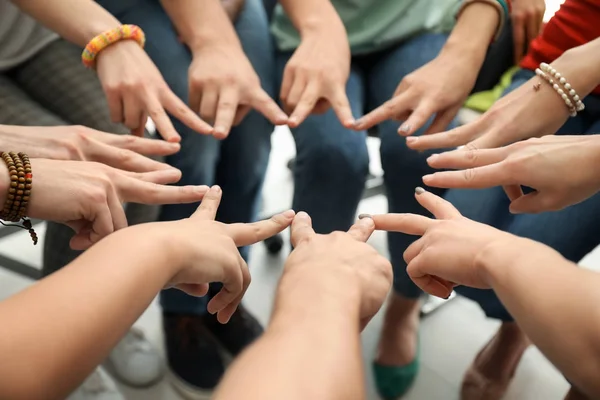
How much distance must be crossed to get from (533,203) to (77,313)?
0.53 metres

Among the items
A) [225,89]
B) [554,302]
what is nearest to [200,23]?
[225,89]

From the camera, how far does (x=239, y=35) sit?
926mm

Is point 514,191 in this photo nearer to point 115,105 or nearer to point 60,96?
point 115,105

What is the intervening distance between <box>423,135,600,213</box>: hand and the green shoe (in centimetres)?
47

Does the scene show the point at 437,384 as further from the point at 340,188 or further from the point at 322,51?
the point at 322,51

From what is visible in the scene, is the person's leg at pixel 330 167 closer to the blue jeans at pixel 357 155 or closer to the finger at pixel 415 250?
the blue jeans at pixel 357 155

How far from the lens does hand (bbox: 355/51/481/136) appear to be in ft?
2.62

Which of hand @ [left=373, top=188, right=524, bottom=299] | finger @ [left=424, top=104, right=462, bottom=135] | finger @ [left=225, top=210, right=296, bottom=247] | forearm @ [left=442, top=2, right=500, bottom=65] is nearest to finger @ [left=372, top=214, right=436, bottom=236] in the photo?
hand @ [left=373, top=188, right=524, bottom=299]

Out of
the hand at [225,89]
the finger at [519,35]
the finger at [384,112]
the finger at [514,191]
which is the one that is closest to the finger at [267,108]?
the hand at [225,89]

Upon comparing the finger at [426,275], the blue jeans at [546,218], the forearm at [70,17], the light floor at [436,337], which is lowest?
the light floor at [436,337]

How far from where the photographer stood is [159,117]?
30.0 inches

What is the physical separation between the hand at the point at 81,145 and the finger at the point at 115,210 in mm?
86

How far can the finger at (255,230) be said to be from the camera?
62 centimetres

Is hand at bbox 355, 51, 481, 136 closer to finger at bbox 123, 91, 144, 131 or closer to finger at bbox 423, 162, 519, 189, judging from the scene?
finger at bbox 423, 162, 519, 189
